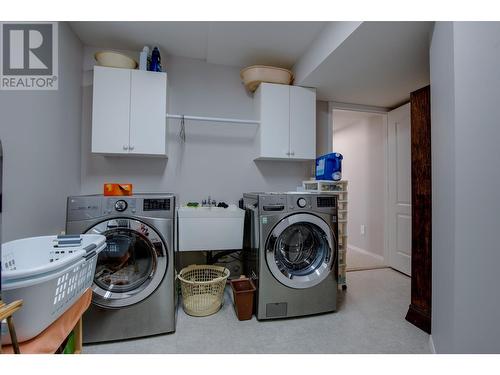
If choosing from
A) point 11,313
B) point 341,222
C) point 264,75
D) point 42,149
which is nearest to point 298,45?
point 264,75

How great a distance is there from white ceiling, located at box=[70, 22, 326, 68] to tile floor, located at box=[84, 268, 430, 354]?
2405 millimetres

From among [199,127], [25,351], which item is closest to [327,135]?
[199,127]

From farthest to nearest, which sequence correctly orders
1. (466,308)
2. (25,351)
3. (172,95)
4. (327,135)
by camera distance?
(327,135), (172,95), (466,308), (25,351)

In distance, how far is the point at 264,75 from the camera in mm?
2326

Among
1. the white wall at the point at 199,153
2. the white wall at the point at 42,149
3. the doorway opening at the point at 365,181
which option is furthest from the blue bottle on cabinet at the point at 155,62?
the doorway opening at the point at 365,181

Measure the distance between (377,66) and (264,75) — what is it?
1.04 meters

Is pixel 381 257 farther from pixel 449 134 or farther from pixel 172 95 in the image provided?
pixel 172 95

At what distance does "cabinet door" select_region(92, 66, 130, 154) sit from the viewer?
6.47ft

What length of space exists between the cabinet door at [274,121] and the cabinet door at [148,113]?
37.4 inches

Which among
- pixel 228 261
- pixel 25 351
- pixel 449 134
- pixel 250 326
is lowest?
pixel 250 326

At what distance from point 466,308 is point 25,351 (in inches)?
75.7

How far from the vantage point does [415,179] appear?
1.79 metres

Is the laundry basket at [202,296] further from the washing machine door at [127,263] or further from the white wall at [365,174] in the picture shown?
the white wall at [365,174]

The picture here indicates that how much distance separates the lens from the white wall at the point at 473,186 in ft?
3.56
